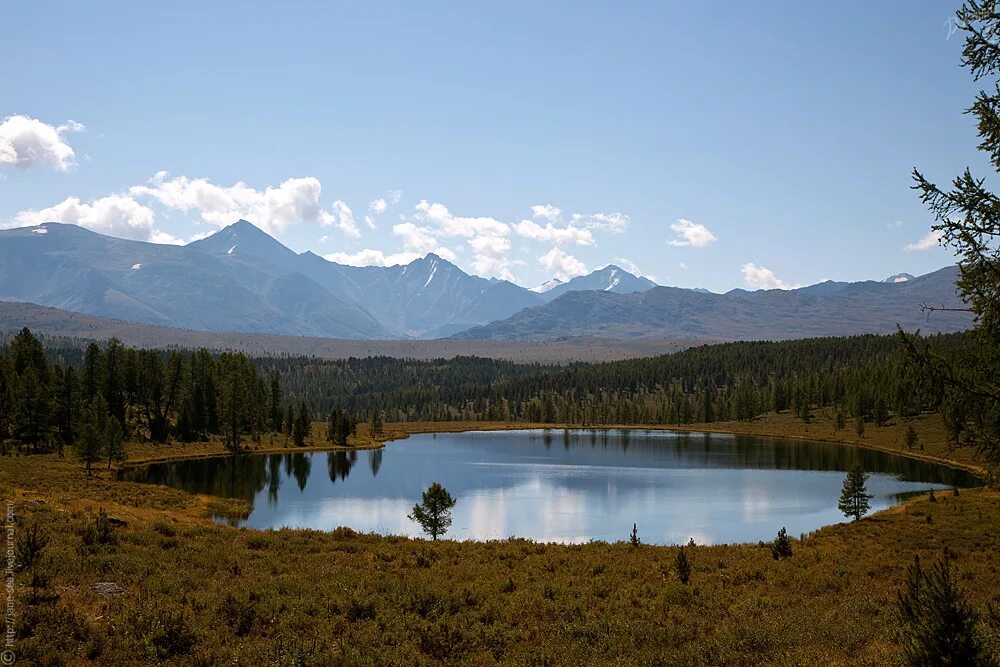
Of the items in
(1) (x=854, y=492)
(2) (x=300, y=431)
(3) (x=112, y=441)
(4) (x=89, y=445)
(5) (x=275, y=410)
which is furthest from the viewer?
(5) (x=275, y=410)

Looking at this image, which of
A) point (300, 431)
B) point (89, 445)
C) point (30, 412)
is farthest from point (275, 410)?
point (89, 445)

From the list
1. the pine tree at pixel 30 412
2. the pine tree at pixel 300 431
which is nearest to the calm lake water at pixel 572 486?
the pine tree at pixel 300 431

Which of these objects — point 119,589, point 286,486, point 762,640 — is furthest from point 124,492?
point 762,640

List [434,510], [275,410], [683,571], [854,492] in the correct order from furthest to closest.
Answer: [275,410] → [854,492] → [434,510] → [683,571]

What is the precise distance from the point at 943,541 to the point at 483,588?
25.7 metres

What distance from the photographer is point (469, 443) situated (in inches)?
6786

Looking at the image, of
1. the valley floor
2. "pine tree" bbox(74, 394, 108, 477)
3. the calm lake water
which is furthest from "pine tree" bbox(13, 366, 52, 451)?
the valley floor

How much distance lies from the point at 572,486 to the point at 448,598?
7432 centimetres

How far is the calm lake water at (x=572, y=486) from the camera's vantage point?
60.2 meters

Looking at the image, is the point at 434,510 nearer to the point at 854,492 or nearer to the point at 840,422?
the point at 854,492

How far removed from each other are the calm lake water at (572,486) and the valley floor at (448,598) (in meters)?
Result: 23.6

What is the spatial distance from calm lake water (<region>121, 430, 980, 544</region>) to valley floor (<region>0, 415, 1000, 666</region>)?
2358cm

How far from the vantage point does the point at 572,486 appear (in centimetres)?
9206

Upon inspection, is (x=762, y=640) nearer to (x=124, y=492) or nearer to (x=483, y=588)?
(x=483, y=588)
